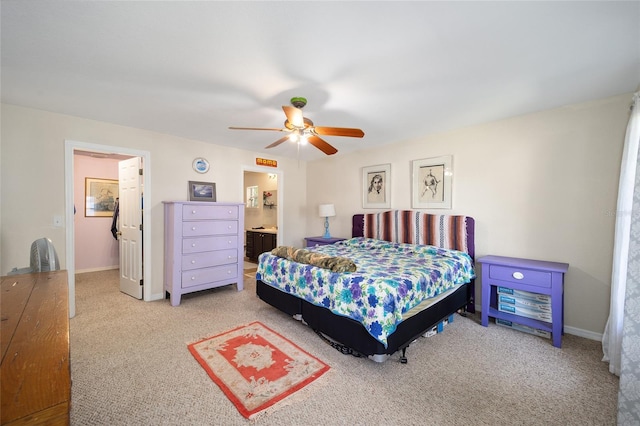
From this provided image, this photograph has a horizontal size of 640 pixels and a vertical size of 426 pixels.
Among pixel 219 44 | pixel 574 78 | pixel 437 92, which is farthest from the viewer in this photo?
pixel 437 92

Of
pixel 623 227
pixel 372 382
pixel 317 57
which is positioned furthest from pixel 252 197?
pixel 623 227

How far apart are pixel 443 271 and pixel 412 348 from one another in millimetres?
803

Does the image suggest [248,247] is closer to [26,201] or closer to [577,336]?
[26,201]

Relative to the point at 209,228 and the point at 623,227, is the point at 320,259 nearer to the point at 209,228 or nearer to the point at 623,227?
the point at 209,228

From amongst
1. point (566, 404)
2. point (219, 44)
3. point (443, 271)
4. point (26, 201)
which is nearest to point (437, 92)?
point (443, 271)

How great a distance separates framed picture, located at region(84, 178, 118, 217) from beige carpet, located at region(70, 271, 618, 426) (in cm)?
337

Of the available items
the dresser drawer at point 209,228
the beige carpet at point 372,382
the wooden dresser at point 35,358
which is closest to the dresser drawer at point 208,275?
the dresser drawer at point 209,228

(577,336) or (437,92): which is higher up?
(437,92)

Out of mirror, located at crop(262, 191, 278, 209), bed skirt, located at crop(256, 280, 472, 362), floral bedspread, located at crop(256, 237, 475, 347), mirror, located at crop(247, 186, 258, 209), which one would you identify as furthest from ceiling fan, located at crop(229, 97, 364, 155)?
mirror, located at crop(247, 186, 258, 209)

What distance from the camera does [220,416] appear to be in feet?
5.36

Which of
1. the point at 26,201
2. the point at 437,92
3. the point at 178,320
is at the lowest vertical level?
the point at 178,320

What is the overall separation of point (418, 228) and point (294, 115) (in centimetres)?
248

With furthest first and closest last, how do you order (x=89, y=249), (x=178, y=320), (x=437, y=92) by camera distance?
(x=89, y=249), (x=178, y=320), (x=437, y=92)

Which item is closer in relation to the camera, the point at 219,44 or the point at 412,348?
the point at 219,44
